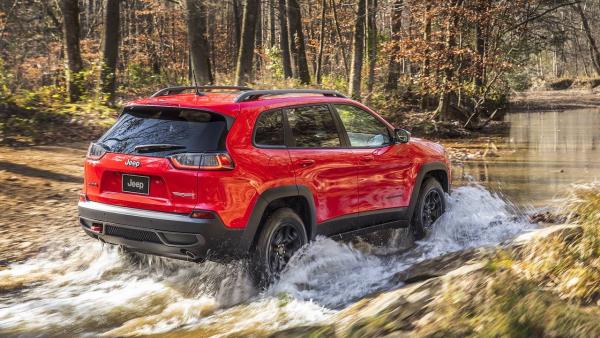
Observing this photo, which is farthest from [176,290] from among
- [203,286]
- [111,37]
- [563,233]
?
[111,37]

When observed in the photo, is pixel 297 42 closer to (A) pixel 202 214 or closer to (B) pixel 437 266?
(B) pixel 437 266

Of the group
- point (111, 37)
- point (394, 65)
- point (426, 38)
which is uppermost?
point (426, 38)

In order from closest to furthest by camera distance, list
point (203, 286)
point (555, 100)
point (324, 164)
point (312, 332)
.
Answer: point (312, 332), point (203, 286), point (324, 164), point (555, 100)

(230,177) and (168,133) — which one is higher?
(168,133)

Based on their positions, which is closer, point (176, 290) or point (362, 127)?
point (176, 290)

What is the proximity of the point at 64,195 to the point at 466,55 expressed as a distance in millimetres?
14671

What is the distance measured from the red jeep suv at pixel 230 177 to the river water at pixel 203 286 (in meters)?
0.33

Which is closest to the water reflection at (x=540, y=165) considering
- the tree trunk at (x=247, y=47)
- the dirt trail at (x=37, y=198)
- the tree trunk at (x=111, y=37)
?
the dirt trail at (x=37, y=198)

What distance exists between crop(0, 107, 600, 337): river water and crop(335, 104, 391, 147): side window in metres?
1.17

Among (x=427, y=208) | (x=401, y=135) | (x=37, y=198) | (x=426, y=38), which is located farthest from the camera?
(x=426, y=38)

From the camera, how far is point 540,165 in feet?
47.3

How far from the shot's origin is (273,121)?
5.82 m

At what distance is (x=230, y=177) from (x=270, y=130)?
2.58 feet

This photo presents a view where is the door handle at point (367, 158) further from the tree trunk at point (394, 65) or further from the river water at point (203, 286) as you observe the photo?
the tree trunk at point (394, 65)
